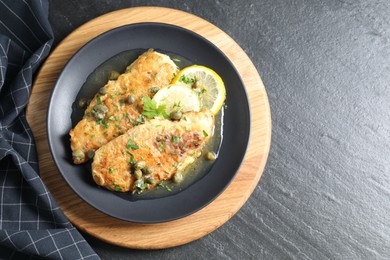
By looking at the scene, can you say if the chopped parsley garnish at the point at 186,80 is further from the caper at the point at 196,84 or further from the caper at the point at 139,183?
the caper at the point at 139,183

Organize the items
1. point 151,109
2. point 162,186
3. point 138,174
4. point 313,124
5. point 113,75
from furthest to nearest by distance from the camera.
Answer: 1. point 313,124
2. point 113,75
3. point 162,186
4. point 151,109
5. point 138,174

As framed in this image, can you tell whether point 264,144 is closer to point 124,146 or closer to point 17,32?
point 124,146

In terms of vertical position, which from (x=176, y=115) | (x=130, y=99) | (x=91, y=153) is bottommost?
(x=91, y=153)

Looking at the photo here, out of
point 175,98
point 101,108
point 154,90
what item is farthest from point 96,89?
point 175,98

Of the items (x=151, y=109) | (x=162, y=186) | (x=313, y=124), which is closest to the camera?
(x=151, y=109)

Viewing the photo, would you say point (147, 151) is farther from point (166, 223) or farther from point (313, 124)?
point (313, 124)

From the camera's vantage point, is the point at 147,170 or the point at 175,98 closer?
the point at 147,170

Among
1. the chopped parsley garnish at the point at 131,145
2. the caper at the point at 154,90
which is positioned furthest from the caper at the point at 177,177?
the caper at the point at 154,90
